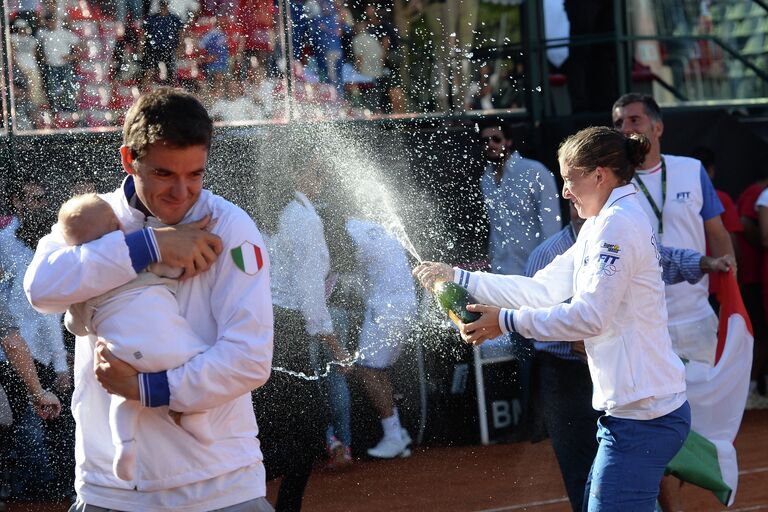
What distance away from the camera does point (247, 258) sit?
2492 mm

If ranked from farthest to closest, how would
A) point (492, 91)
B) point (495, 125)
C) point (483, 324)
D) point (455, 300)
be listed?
1. point (492, 91)
2. point (495, 125)
3. point (455, 300)
4. point (483, 324)

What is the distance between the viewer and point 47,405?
549 cm

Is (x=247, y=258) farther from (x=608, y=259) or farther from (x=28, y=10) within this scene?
(x=28, y=10)

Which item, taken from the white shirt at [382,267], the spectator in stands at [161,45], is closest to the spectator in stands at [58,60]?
the spectator in stands at [161,45]

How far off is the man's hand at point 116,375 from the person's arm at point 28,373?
3.23 m

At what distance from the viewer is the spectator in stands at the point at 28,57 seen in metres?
5.58

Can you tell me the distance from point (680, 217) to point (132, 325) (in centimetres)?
347

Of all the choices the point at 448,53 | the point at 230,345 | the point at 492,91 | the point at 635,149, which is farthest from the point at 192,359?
the point at 492,91

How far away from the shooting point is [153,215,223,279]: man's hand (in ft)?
7.96

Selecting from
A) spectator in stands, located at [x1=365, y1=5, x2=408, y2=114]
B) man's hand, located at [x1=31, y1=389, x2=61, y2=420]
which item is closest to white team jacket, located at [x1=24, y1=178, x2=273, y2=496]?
man's hand, located at [x1=31, y1=389, x2=61, y2=420]

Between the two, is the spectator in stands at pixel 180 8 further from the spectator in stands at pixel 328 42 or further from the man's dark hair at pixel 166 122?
the man's dark hair at pixel 166 122

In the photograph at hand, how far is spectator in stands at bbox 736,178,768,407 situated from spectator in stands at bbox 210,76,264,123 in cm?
456

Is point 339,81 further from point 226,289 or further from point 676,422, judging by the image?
point 226,289

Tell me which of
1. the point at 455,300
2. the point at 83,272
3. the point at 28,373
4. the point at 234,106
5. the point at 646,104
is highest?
the point at 234,106
